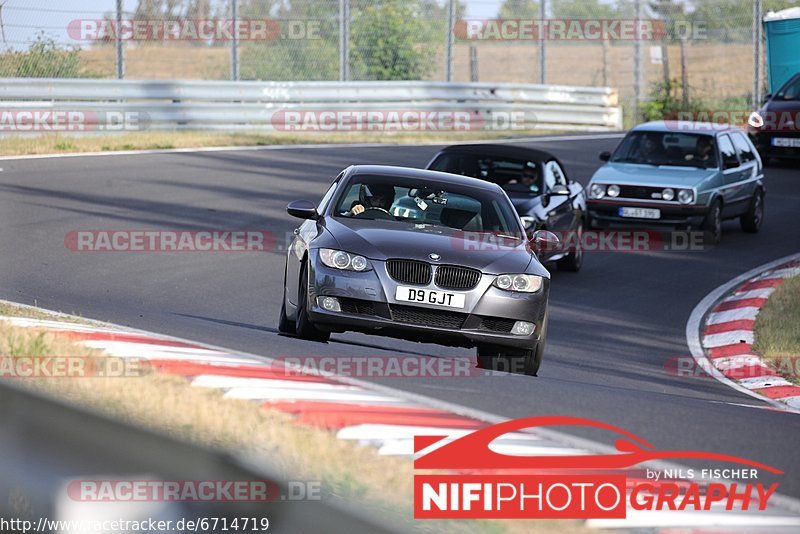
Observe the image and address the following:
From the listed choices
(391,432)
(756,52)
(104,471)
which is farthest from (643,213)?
(756,52)

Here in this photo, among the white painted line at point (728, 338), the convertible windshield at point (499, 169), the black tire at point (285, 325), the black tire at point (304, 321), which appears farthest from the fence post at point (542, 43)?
the black tire at point (304, 321)

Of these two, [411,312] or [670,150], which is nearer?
[411,312]

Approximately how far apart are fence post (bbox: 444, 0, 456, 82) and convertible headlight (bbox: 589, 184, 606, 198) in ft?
39.4

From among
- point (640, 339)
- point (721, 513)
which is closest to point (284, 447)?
point (721, 513)

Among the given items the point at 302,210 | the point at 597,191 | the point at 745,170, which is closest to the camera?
the point at 302,210

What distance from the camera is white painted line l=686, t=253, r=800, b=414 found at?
10477 millimetres

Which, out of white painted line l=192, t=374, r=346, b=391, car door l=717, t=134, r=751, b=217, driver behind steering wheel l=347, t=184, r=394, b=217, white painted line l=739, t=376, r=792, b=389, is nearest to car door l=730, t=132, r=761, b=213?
car door l=717, t=134, r=751, b=217

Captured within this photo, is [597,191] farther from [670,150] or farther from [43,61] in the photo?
[43,61]

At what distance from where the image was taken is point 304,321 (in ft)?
30.8

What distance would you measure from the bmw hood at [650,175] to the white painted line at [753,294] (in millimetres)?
2850

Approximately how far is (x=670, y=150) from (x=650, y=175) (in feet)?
3.27

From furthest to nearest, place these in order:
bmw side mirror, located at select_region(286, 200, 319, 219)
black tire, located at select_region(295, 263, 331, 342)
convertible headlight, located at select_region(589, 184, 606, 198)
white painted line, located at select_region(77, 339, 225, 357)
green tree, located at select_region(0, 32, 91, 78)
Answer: green tree, located at select_region(0, 32, 91, 78)
convertible headlight, located at select_region(589, 184, 606, 198)
bmw side mirror, located at select_region(286, 200, 319, 219)
black tire, located at select_region(295, 263, 331, 342)
white painted line, located at select_region(77, 339, 225, 357)

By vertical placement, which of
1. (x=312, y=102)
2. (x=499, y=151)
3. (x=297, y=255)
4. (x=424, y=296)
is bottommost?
(x=424, y=296)

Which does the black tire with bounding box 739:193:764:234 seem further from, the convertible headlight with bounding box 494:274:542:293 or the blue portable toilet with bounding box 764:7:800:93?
the convertible headlight with bounding box 494:274:542:293
